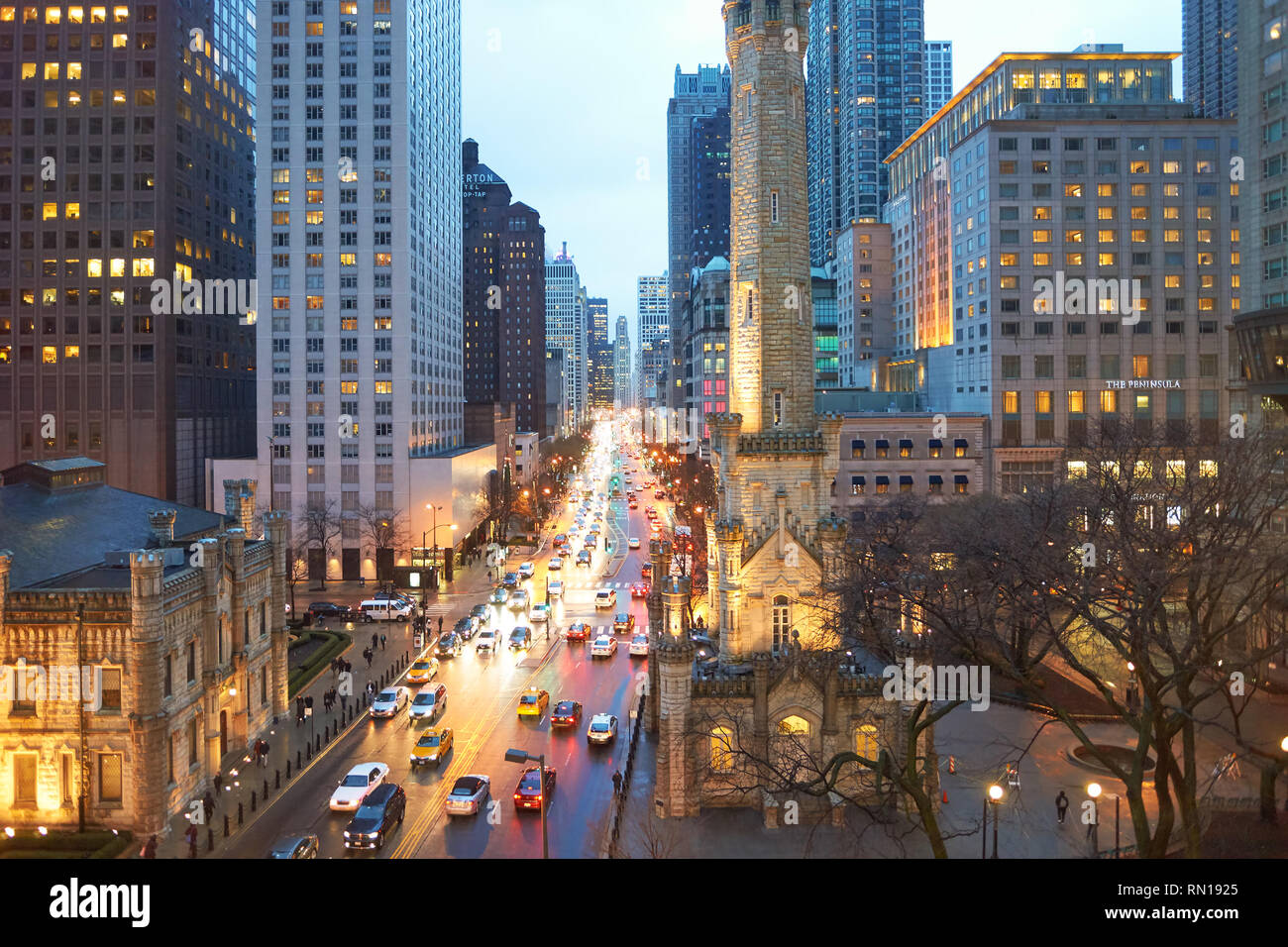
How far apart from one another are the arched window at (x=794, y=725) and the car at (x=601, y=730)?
904cm

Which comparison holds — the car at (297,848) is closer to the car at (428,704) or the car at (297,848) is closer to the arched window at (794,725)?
the car at (428,704)

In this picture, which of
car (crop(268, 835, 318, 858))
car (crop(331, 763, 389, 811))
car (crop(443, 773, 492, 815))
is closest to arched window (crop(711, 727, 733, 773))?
car (crop(443, 773, 492, 815))

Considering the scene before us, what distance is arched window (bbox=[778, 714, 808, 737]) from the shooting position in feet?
95.6

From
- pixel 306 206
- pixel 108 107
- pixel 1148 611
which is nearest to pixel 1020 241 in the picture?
pixel 306 206

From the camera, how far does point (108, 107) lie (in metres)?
80.9

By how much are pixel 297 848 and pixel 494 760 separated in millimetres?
11001

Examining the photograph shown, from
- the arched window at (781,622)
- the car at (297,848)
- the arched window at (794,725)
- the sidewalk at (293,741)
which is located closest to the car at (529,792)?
the car at (297,848)

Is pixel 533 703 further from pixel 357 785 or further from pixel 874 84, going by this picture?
pixel 874 84

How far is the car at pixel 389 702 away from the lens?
3925 centimetres

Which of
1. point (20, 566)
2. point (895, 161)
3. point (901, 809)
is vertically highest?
point (895, 161)

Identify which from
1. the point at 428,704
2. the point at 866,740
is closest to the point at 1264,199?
the point at 866,740
